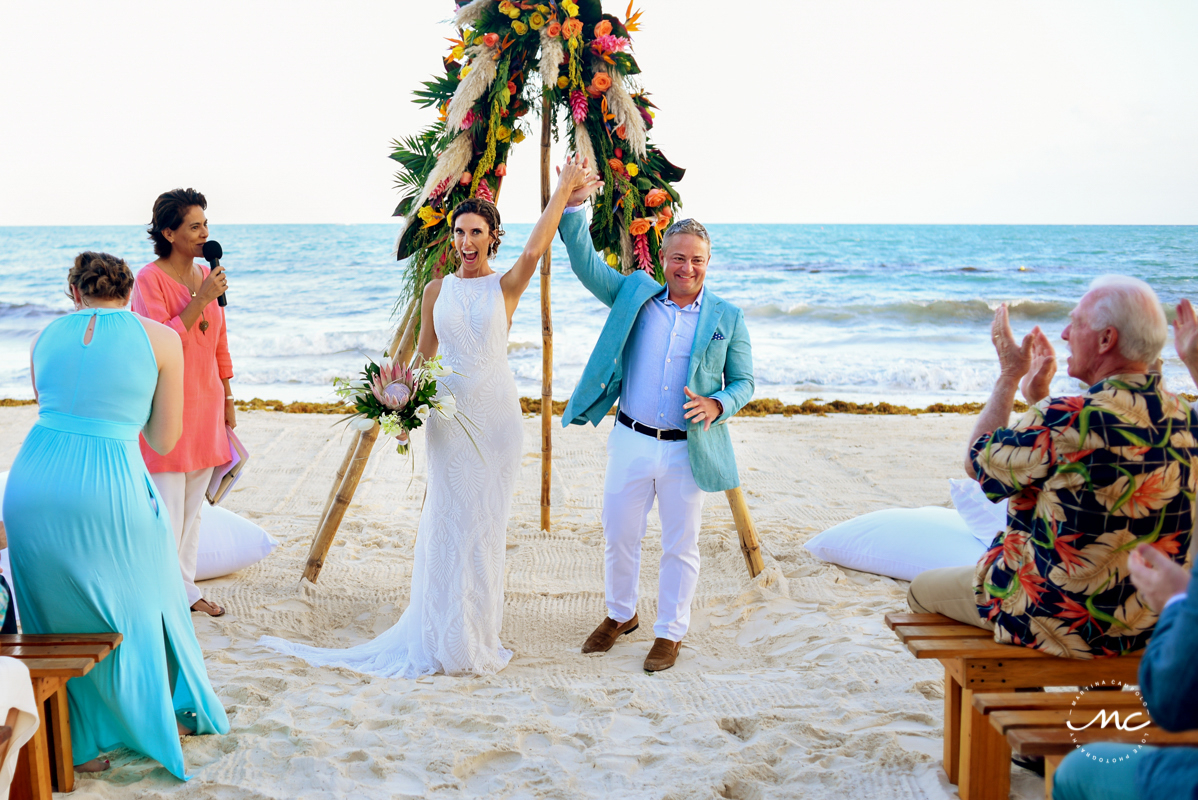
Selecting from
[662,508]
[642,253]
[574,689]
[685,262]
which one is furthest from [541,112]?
[574,689]

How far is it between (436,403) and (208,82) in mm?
27959

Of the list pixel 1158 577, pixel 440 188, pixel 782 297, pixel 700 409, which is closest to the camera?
pixel 1158 577

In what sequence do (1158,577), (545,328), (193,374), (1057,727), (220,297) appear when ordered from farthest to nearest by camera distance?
(545,328), (220,297), (193,374), (1057,727), (1158,577)

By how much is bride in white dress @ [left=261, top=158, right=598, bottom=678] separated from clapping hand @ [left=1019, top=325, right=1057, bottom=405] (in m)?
2.24

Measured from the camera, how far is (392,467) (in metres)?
8.31

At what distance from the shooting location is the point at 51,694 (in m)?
2.83

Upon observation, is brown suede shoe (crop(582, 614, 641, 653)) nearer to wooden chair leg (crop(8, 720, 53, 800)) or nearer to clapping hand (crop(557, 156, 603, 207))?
clapping hand (crop(557, 156, 603, 207))

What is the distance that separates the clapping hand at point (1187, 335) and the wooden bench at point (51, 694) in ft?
12.3

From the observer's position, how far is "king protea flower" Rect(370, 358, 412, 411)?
3.91m

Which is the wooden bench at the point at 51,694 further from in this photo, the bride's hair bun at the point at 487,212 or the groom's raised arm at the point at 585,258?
the groom's raised arm at the point at 585,258

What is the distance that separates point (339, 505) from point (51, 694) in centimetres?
245

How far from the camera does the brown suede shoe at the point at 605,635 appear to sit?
4.46 metres

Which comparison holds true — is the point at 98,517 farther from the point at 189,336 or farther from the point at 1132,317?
the point at 1132,317

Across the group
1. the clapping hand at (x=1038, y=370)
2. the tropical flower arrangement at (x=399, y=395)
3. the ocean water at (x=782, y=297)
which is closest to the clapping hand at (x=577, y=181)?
the tropical flower arrangement at (x=399, y=395)
